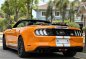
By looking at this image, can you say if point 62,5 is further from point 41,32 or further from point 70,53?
point 41,32

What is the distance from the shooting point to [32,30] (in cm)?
1153

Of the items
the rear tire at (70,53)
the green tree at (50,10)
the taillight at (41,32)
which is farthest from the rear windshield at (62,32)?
the green tree at (50,10)

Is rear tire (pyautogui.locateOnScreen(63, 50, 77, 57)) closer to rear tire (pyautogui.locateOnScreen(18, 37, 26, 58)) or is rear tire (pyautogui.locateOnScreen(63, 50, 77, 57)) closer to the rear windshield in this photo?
the rear windshield

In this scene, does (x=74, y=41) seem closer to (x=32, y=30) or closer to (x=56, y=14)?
(x=32, y=30)

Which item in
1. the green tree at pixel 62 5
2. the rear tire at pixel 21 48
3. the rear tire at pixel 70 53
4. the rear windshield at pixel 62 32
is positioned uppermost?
the green tree at pixel 62 5

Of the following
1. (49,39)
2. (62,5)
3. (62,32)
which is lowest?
(49,39)

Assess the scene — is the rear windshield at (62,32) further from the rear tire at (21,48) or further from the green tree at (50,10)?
the green tree at (50,10)

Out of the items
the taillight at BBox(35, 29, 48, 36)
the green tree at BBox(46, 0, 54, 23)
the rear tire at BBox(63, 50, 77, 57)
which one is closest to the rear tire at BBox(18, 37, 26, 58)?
the taillight at BBox(35, 29, 48, 36)

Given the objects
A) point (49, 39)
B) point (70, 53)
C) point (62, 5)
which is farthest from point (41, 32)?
point (62, 5)

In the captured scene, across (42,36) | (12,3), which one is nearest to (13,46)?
(42,36)

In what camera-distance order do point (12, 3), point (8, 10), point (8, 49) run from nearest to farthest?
point (8, 49), point (12, 3), point (8, 10)

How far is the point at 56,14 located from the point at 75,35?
5983 centimetres

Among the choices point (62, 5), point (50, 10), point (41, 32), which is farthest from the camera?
point (50, 10)

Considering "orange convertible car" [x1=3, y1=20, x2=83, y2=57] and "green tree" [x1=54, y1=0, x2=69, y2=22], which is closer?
"orange convertible car" [x1=3, y1=20, x2=83, y2=57]
